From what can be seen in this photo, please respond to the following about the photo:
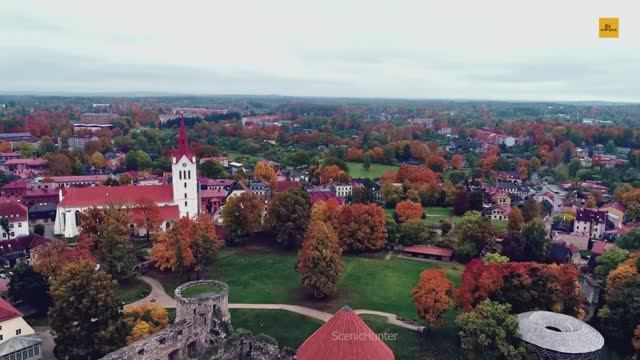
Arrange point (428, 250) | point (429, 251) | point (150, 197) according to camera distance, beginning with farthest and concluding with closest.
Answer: point (150, 197) → point (428, 250) → point (429, 251)

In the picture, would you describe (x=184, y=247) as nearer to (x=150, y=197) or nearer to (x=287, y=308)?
(x=287, y=308)

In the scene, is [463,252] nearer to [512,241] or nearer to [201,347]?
[512,241]

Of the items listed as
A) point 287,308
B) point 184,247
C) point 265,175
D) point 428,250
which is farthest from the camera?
point 265,175

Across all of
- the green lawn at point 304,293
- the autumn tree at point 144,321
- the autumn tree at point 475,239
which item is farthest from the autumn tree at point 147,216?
the autumn tree at point 475,239

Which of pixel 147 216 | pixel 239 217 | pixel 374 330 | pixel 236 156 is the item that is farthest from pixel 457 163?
pixel 374 330

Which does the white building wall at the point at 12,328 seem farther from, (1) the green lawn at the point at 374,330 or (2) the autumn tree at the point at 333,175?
(2) the autumn tree at the point at 333,175

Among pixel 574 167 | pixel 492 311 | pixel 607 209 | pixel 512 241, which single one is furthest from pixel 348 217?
pixel 574 167

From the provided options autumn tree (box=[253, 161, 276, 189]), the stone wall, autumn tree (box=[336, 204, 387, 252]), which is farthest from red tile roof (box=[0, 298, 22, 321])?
autumn tree (box=[253, 161, 276, 189])

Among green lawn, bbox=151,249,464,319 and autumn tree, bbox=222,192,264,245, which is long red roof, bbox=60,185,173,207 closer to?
autumn tree, bbox=222,192,264,245
